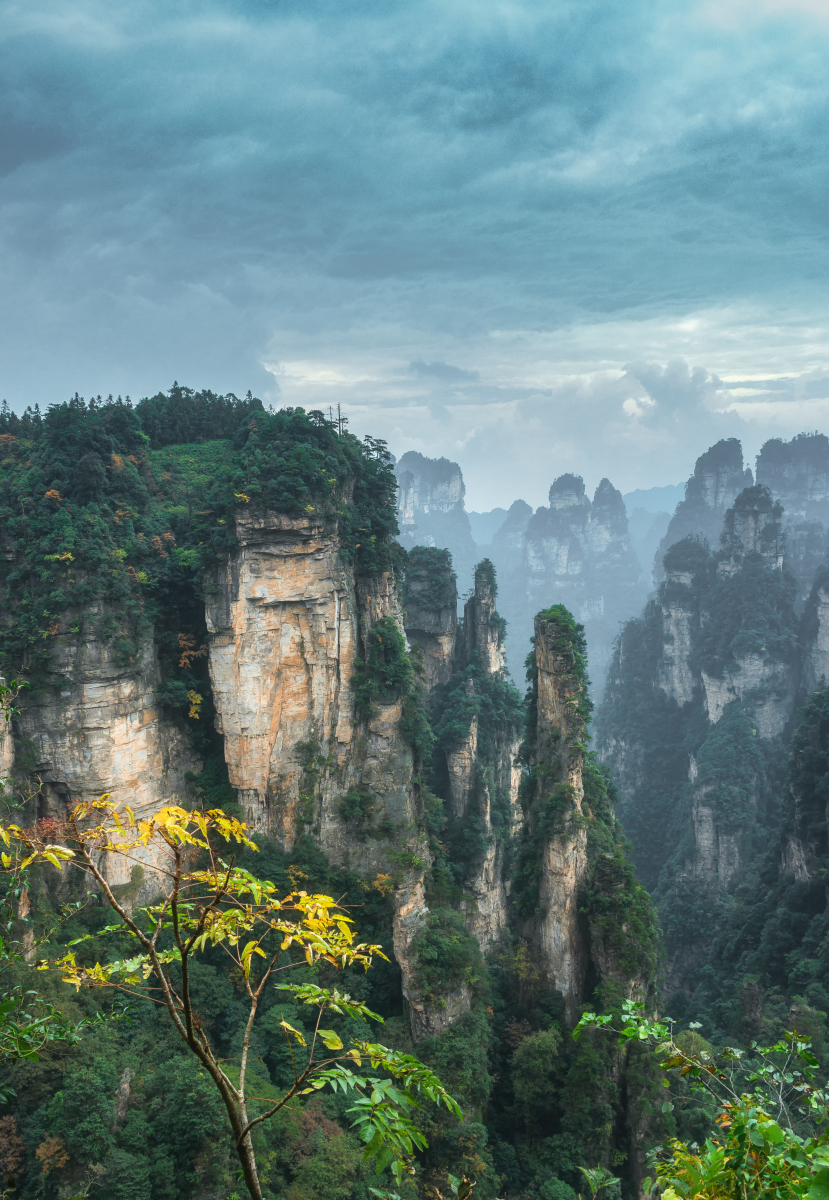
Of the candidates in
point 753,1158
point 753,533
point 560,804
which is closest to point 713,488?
point 753,533

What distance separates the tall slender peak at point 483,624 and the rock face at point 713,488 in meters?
59.9

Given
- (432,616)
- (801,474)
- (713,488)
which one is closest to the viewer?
(432,616)

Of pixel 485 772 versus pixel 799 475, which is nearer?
pixel 485 772

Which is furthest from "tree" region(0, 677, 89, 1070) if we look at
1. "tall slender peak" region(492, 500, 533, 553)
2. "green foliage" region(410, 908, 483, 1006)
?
"tall slender peak" region(492, 500, 533, 553)

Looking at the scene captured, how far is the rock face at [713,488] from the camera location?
9300cm

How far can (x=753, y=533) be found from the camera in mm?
61438

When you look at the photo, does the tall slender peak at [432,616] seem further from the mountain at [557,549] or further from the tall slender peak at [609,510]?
the tall slender peak at [609,510]

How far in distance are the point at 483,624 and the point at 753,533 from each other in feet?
113

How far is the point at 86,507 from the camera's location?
21.1 meters

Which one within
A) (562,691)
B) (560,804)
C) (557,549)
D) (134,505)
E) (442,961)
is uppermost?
(134,505)

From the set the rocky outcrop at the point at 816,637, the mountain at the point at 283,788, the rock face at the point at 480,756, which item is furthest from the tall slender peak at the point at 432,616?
the rocky outcrop at the point at 816,637

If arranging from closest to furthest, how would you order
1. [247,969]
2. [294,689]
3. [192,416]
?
[247,969]
[294,689]
[192,416]

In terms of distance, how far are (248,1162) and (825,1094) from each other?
3.23 metres

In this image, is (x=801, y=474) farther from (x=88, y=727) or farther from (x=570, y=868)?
(x=88, y=727)
